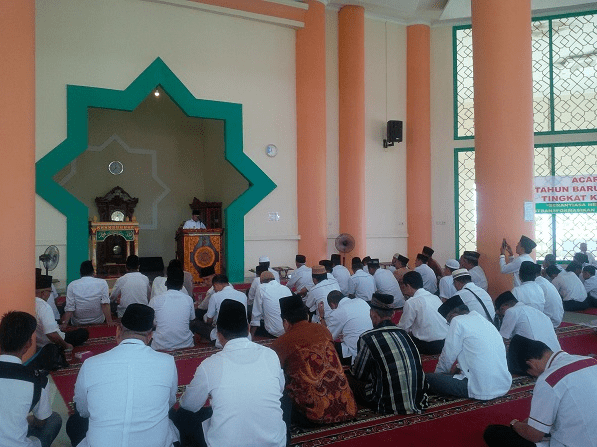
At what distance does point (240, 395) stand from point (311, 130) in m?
7.04

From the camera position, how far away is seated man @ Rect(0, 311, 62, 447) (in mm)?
1901

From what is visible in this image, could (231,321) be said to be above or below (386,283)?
above

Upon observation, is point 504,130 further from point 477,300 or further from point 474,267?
point 477,300

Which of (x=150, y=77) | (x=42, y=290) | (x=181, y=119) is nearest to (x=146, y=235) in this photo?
(x=181, y=119)

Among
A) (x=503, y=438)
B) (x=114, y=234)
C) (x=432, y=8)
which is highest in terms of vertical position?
(x=432, y=8)

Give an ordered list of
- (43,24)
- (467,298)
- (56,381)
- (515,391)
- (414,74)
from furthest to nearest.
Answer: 1. (414,74)
2. (43,24)
3. (467,298)
4. (56,381)
5. (515,391)

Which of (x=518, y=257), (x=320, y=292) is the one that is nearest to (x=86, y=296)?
(x=320, y=292)

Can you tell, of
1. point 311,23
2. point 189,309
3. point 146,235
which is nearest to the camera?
point 189,309

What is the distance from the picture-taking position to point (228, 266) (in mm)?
8203

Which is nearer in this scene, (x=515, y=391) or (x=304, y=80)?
(x=515, y=391)

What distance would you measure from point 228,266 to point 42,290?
3.81 metres

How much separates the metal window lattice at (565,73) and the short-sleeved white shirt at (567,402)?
8554mm

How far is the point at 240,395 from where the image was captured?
6.56 feet

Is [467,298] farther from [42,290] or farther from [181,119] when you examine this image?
[181,119]
